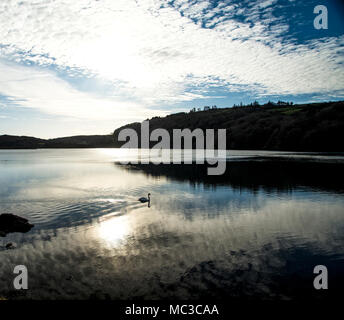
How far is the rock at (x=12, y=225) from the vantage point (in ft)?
71.7

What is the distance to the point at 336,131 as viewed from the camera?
470 feet

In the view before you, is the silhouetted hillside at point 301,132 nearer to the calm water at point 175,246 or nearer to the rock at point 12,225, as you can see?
the calm water at point 175,246

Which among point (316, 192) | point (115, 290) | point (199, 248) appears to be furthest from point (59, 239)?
point (316, 192)

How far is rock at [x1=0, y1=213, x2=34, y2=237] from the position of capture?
21844 millimetres

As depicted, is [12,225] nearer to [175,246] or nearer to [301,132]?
[175,246]

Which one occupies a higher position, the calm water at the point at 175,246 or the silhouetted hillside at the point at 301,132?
the silhouetted hillside at the point at 301,132

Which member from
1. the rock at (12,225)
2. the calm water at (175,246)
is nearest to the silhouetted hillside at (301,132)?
the calm water at (175,246)

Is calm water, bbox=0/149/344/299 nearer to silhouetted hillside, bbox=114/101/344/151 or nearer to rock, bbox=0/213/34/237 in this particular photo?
rock, bbox=0/213/34/237

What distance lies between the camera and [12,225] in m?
22.3

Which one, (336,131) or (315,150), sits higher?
(336,131)

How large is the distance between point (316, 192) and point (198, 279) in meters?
34.2

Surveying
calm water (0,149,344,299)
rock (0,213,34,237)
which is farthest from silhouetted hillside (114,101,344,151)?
rock (0,213,34,237)

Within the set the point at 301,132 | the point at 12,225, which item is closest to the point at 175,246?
the point at 12,225

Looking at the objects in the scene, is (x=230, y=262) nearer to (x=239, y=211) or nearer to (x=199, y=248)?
(x=199, y=248)
